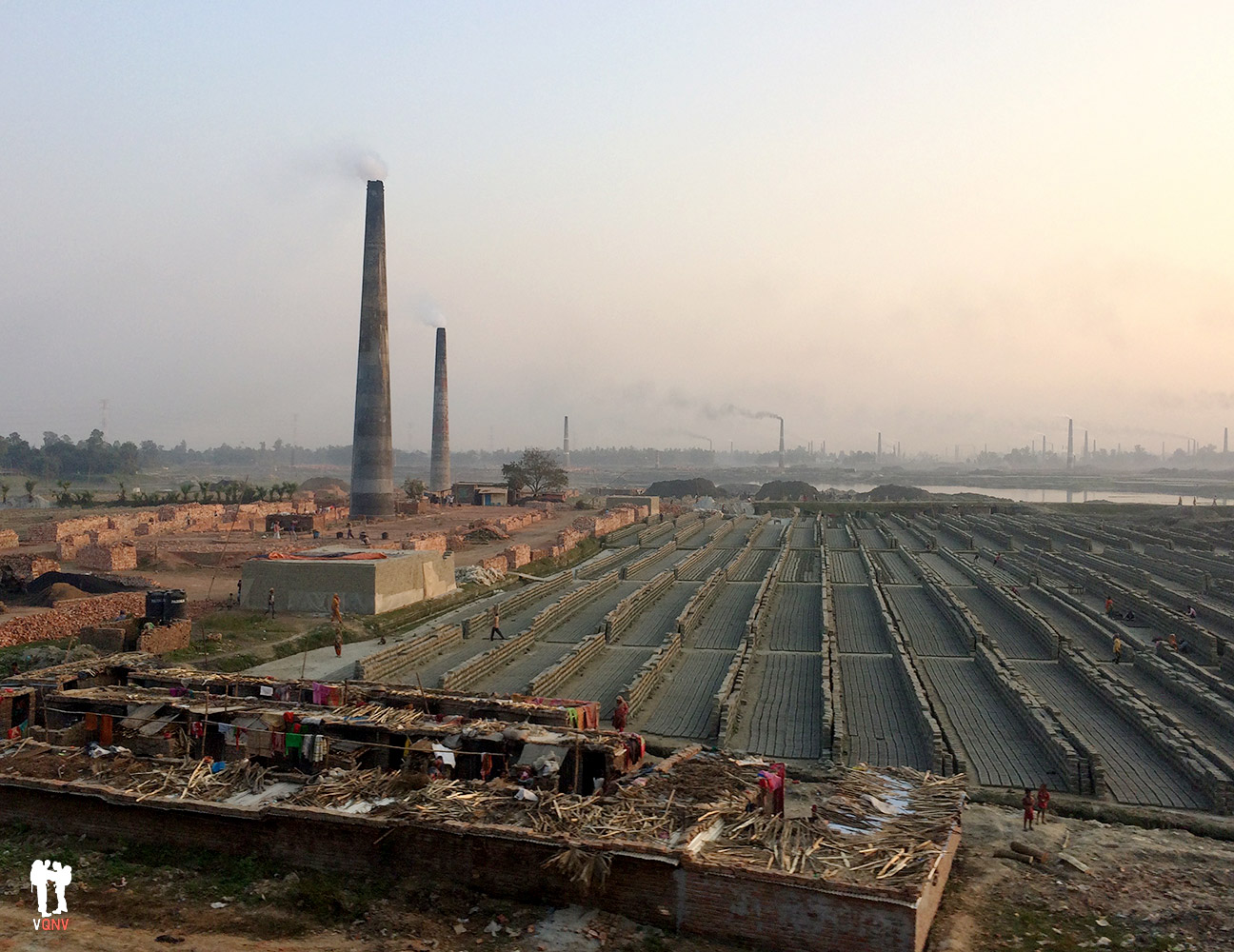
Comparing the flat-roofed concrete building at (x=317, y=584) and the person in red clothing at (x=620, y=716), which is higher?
the flat-roofed concrete building at (x=317, y=584)

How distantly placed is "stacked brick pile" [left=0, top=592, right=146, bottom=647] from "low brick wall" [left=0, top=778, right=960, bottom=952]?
879 centimetres

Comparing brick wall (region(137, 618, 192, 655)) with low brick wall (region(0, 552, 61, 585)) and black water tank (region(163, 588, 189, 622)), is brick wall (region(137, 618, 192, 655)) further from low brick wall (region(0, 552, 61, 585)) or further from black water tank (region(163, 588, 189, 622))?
low brick wall (region(0, 552, 61, 585))

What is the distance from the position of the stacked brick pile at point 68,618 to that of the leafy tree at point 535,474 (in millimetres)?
49517

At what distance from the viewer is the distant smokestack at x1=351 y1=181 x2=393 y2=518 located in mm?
40562

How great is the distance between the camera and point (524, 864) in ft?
26.7

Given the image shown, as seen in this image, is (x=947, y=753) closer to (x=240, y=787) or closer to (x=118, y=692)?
(x=240, y=787)

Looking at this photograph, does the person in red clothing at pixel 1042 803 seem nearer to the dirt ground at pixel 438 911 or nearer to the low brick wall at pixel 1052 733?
the dirt ground at pixel 438 911

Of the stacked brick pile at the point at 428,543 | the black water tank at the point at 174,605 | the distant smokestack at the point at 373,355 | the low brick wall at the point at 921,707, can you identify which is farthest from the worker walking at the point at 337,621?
the distant smokestack at the point at 373,355

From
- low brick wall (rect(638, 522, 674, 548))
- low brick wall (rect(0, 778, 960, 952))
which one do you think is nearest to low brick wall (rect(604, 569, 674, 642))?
low brick wall (rect(638, 522, 674, 548))

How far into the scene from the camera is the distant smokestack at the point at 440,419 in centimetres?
7000

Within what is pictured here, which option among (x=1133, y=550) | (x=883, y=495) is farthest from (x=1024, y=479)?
(x=1133, y=550)

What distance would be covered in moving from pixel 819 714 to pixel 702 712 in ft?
6.39

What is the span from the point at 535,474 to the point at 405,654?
5278 centimetres

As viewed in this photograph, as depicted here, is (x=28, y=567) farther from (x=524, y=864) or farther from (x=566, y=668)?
(x=524, y=864)
